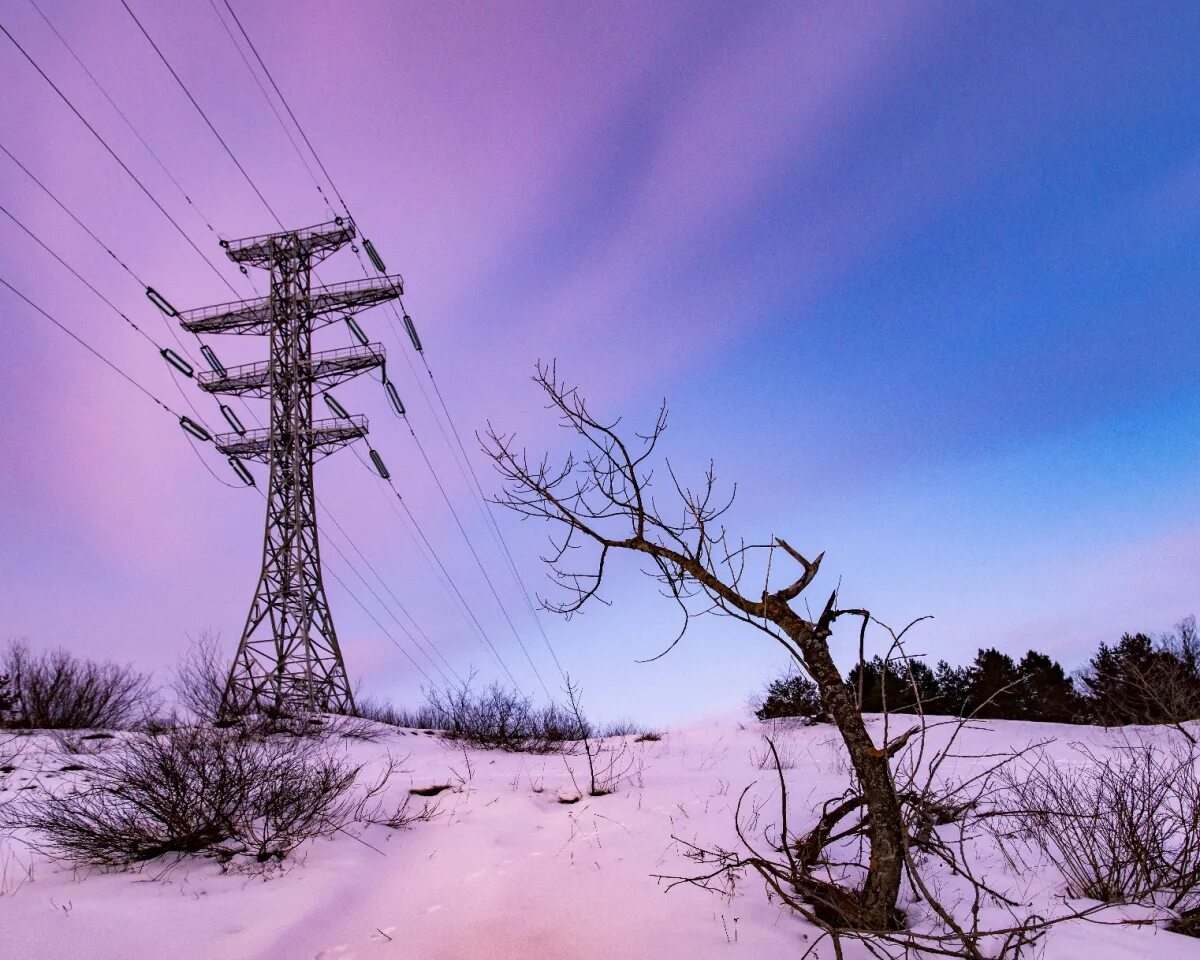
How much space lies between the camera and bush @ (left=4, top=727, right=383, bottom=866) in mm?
5523

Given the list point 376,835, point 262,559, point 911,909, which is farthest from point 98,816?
point 262,559

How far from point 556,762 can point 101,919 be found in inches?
356

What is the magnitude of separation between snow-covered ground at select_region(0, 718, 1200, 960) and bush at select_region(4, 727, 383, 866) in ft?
0.61

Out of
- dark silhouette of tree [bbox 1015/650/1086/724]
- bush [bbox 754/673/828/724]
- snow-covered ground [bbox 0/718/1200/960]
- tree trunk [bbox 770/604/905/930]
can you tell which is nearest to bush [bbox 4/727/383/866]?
snow-covered ground [bbox 0/718/1200/960]

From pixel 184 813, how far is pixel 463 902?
9.14ft

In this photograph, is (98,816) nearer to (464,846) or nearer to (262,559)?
(464,846)

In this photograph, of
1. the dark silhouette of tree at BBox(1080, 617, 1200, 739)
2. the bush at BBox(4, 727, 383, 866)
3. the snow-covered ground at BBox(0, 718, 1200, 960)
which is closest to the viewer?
the snow-covered ground at BBox(0, 718, 1200, 960)

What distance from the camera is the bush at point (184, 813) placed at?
5523 mm

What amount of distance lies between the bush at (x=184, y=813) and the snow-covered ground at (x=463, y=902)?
19 centimetres

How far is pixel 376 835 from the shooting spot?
21.8 feet

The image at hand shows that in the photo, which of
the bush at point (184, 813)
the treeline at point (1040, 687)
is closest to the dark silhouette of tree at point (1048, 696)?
the treeline at point (1040, 687)

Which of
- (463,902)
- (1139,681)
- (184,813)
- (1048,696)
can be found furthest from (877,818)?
(1048,696)

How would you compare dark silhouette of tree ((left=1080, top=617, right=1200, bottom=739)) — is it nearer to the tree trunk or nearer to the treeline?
the treeline

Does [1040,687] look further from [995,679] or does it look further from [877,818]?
[877,818]
